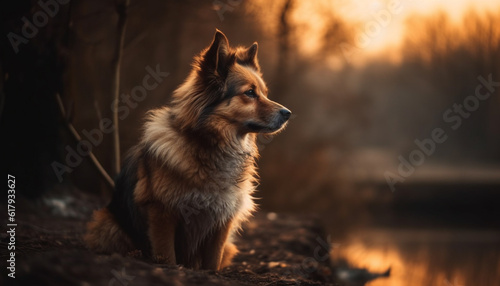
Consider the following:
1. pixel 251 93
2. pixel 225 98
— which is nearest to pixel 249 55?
pixel 251 93

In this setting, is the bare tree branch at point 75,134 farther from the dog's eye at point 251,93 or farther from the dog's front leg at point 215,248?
the dog's eye at point 251,93

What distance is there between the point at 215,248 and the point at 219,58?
1955 millimetres

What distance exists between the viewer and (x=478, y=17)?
18797mm

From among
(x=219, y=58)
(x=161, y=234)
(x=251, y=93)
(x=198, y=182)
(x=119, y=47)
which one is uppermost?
(x=119, y=47)

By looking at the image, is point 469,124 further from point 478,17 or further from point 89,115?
point 89,115

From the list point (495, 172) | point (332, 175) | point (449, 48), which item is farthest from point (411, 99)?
point (332, 175)

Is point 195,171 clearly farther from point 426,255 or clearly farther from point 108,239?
point 426,255

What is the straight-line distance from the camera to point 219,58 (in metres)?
4.61

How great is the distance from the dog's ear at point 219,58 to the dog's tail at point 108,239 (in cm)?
192

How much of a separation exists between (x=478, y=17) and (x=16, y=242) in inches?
768

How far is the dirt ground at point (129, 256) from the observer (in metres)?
2.80

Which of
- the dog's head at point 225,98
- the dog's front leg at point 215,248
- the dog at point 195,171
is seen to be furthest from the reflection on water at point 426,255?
the dog's head at point 225,98

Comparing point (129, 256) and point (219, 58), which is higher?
point (219, 58)

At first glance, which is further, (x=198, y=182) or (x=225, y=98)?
(x=225, y=98)
